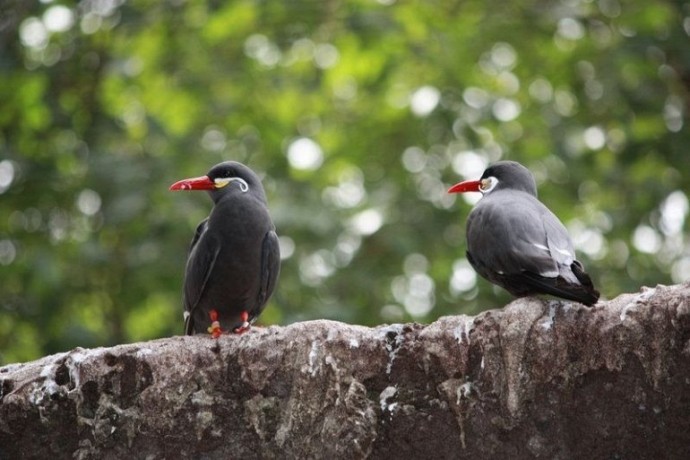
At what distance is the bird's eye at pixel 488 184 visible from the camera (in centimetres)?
484

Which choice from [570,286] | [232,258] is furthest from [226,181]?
[570,286]

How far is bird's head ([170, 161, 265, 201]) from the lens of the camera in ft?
16.4

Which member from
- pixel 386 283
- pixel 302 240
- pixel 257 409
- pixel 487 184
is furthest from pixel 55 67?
pixel 257 409

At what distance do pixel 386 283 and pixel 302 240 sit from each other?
2.75 ft

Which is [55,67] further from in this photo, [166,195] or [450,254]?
[450,254]

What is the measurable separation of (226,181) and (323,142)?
468 centimetres

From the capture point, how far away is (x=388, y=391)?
3.71m

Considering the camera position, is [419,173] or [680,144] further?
[419,173]

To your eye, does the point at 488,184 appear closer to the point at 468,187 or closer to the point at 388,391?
the point at 468,187

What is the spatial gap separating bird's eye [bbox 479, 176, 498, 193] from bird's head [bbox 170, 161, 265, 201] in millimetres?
1038

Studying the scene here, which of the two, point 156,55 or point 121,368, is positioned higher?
point 121,368

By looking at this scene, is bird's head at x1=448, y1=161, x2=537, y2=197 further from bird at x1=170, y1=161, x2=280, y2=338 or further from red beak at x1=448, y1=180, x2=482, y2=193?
bird at x1=170, y1=161, x2=280, y2=338

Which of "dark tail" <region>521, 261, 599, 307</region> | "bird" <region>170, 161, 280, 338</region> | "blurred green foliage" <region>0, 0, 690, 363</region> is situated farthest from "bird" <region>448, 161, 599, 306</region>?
"blurred green foliage" <region>0, 0, 690, 363</region>

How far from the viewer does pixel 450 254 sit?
842 cm
